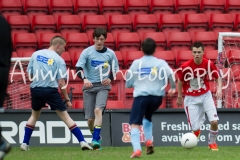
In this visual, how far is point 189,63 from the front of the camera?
11.3m

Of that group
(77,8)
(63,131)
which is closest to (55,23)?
(77,8)

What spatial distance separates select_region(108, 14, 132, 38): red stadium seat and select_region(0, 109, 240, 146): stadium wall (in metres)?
4.83

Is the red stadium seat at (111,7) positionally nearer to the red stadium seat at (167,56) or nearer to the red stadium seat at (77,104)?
the red stadium seat at (167,56)

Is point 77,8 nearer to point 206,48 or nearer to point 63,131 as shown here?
point 206,48

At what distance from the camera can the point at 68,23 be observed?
17578mm

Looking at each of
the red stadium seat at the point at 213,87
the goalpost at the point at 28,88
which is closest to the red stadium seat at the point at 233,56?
the goalpost at the point at 28,88

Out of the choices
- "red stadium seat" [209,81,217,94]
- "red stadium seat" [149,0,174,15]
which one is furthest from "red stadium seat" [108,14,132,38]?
"red stadium seat" [209,81,217,94]

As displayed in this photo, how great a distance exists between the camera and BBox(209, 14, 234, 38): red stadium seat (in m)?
17.9

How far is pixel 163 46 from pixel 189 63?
6066 millimetres

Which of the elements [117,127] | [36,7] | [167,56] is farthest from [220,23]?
[117,127]

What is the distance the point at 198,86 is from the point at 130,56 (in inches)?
195

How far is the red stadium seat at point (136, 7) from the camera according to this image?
18.5m

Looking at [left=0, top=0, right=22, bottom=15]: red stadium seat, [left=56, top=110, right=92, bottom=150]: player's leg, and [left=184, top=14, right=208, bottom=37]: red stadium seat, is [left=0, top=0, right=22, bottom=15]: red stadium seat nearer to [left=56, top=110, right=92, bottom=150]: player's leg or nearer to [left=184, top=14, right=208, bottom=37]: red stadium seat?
[left=184, top=14, right=208, bottom=37]: red stadium seat

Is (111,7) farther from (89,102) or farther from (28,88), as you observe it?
(89,102)
